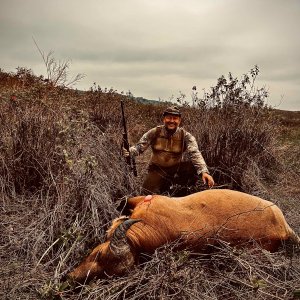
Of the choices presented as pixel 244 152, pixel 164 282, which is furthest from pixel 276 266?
pixel 244 152

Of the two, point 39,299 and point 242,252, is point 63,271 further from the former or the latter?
point 242,252

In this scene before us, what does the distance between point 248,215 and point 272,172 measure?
12.7 ft

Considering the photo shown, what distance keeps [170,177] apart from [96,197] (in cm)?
A: 213

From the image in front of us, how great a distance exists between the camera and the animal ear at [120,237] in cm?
281

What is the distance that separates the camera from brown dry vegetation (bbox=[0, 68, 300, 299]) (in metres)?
3.01

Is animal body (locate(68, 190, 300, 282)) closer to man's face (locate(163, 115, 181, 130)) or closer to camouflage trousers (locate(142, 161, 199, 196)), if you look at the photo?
camouflage trousers (locate(142, 161, 199, 196))

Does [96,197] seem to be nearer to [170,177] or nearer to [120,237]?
[120,237]

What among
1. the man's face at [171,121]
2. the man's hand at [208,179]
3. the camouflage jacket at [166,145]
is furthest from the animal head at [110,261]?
the man's face at [171,121]

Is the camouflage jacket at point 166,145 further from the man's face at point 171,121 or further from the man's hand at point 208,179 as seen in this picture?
the man's hand at point 208,179

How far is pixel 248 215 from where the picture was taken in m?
3.60

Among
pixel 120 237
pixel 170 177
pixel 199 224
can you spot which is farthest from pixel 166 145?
pixel 120 237

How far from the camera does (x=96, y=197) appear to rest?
4.07 metres

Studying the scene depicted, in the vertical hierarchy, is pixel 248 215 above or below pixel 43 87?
below

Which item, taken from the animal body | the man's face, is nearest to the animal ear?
the animal body
